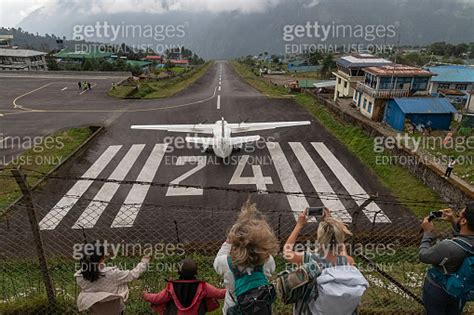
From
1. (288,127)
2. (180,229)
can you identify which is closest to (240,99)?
(288,127)

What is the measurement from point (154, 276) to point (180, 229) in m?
4.23

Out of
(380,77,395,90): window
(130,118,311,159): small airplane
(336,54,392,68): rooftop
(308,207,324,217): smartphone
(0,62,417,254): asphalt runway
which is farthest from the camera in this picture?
(336,54,392,68): rooftop

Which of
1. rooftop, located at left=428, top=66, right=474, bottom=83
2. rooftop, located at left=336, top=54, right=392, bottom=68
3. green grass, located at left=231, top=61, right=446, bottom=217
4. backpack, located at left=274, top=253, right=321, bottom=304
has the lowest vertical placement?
green grass, located at left=231, top=61, right=446, bottom=217

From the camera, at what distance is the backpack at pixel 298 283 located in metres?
2.77

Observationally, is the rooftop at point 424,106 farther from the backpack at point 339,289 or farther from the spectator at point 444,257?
the backpack at point 339,289

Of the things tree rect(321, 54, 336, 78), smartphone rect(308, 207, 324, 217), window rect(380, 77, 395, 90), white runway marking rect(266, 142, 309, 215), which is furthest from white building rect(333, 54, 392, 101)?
tree rect(321, 54, 336, 78)

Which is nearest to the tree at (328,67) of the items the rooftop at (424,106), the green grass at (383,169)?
the green grass at (383,169)

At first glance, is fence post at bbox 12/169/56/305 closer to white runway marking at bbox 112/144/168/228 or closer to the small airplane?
white runway marking at bbox 112/144/168/228

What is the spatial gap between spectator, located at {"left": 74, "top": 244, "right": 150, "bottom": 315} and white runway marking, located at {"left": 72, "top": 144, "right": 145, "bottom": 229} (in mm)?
5241

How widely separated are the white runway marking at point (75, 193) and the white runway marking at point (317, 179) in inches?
396

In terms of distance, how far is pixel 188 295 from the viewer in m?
3.24

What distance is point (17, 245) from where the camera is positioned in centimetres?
1023

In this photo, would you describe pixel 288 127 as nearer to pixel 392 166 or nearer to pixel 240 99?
pixel 392 166

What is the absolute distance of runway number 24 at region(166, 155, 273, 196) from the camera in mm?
14414
